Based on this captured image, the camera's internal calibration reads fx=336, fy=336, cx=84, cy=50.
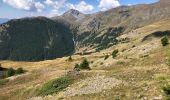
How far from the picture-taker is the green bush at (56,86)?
134 ft

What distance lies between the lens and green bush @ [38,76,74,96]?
40.9 metres

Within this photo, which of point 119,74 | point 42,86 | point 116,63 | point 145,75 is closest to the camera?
point 145,75

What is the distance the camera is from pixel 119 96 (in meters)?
32.6

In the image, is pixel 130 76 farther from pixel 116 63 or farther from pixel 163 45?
pixel 163 45

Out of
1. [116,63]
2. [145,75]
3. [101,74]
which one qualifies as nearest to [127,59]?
[116,63]

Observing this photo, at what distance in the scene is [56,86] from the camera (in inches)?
1650

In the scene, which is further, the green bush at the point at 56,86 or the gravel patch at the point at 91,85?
the green bush at the point at 56,86

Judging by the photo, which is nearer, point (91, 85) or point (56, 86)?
point (91, 85)

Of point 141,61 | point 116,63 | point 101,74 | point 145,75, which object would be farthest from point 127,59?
point 145,75

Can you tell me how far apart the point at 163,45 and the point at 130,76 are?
1039 inches

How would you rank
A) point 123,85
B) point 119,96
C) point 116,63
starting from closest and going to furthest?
1. point 119,96
2. point 123,85
3. point 116,63

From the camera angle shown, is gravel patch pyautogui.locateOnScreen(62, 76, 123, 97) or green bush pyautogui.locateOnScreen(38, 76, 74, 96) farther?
green bush pyautogui.locateOnScreen(38, 76, 74, 96)

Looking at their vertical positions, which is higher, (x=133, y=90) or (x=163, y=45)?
(x=163, y=45)

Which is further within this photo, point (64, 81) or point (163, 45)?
point (163, 45)
